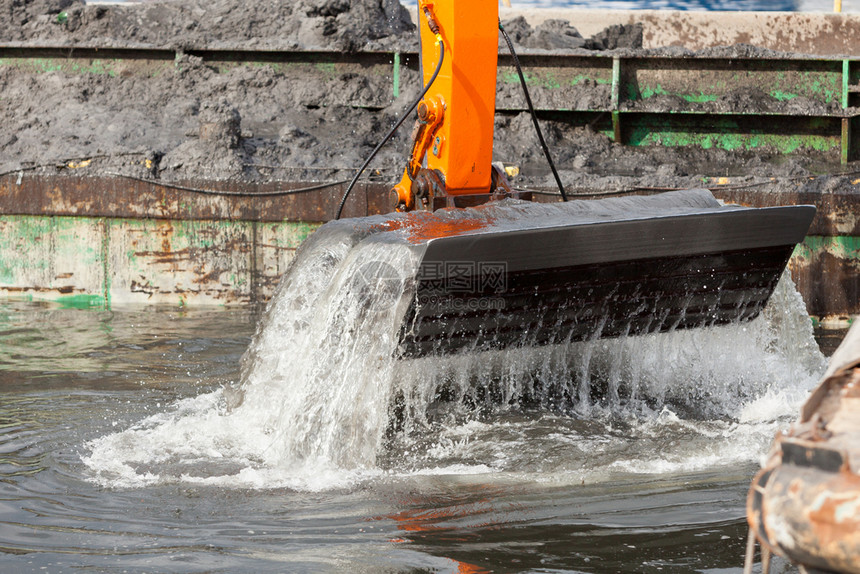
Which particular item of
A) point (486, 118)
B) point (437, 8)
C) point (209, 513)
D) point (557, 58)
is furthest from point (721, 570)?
point (557, 58)

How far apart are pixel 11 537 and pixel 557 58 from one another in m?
7.62

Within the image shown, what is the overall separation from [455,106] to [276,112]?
16.6ft

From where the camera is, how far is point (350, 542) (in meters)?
3.31

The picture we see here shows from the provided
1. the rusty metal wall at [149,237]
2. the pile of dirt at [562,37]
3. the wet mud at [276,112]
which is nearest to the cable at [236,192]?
the rusty metal wall at [149,237]

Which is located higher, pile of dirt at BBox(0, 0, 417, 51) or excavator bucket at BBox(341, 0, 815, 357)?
pile of dirt at BBox(0, 0, 417, 51)

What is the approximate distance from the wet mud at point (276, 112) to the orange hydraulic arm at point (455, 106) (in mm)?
2895

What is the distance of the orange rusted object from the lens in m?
1.66

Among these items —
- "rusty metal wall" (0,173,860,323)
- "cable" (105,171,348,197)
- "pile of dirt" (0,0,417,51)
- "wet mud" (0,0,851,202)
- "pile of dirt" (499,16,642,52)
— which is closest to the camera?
"cable" (105,171,348,197)

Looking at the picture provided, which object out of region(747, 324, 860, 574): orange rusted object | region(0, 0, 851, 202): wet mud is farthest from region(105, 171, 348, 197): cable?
region(747, 324, 860, 574): orange rusted object

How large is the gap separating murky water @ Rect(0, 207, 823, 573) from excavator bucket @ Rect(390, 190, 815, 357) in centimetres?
18

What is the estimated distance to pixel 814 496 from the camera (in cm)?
169

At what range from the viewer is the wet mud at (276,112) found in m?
8.76

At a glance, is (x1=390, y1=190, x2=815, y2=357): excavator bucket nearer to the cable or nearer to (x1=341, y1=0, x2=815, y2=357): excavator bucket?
(x1=341, y1=0, x2=815, y2=357): excavator bucket

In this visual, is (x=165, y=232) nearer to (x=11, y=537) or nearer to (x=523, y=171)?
(x=523, y=171)
